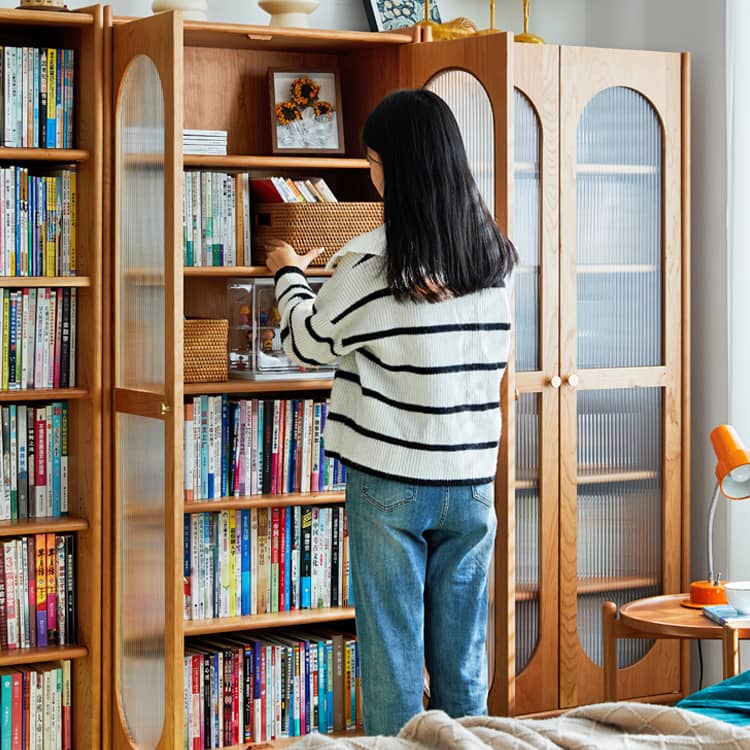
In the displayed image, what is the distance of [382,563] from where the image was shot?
244 centimetres

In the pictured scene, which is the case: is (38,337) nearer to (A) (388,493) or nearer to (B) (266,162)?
(B) (266,162)

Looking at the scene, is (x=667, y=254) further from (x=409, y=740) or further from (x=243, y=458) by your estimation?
(x=409, y=740)

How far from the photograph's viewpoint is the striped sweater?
242 centimetres

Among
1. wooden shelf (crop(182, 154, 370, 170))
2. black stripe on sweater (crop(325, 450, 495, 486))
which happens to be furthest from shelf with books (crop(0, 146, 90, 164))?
black stripe on sweater (crop(325, 450, 495, 486))

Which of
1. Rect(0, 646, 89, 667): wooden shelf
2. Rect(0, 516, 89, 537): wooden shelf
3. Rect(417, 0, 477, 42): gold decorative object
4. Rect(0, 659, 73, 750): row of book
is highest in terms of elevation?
Rect(417, 0, 477, 42): gold decorative object

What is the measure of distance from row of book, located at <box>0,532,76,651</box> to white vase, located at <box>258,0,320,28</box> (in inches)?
54.4

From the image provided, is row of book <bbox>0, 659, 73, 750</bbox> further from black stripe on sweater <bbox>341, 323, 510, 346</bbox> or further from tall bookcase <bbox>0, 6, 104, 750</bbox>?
black stripe on sweater <bbox>341, 323, 510, 346</bbox>

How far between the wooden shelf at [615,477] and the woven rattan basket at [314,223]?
3.07ft

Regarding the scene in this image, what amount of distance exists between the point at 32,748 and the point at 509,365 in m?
1.47

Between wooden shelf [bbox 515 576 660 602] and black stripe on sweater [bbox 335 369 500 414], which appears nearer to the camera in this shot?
black stripe on sweater [bbox 335 369 500 414]

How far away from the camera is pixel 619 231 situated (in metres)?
3.56

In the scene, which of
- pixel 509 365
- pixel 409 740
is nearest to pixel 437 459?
pixel 509 365

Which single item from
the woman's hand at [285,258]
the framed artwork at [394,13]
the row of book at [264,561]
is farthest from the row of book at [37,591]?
the framed artwork at [394,13]

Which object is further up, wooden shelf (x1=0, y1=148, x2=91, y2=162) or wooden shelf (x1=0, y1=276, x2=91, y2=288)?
wooden shelf (x1=0, y1=148, x2=91, y2=162)
